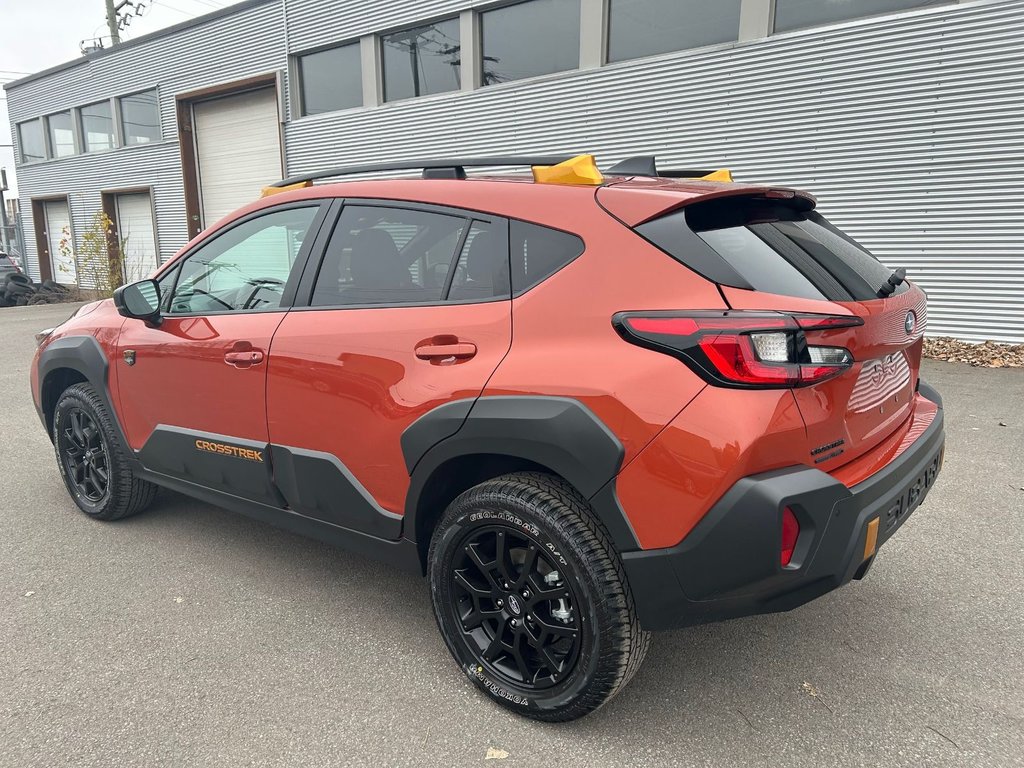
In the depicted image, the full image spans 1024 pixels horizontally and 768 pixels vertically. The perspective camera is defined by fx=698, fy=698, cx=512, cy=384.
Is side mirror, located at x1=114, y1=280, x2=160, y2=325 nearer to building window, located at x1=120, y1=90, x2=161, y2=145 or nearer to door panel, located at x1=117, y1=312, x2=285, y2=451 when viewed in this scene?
door panel, located at x1=117, y1=312, x2=285, y2=451

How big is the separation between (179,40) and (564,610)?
2065cm

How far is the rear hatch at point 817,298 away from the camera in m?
1.87

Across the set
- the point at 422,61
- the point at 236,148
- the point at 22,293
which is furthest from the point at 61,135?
the point at 422,61

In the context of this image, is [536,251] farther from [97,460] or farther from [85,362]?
[97,460]

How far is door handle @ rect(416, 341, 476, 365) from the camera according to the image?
2234 mm

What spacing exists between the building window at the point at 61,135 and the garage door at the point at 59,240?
5.52 feet

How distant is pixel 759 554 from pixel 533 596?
0.71m

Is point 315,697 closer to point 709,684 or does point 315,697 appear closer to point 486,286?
point 709,684

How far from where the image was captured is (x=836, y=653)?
2.56 metres

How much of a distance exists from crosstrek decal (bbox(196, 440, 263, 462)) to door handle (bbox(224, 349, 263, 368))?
35 cm

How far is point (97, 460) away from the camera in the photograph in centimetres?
380

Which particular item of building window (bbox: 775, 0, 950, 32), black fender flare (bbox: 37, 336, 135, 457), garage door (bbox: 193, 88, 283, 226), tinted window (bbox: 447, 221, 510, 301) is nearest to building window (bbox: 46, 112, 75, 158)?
garage door (bbox: 193, 88, 283, 226)

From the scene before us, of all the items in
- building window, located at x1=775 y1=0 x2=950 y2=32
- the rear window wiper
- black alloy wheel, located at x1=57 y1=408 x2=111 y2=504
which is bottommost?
black alloy wheel, located at x1=57 y1=408 x2=111 y2=504

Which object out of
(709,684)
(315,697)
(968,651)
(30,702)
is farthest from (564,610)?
(30,702)
